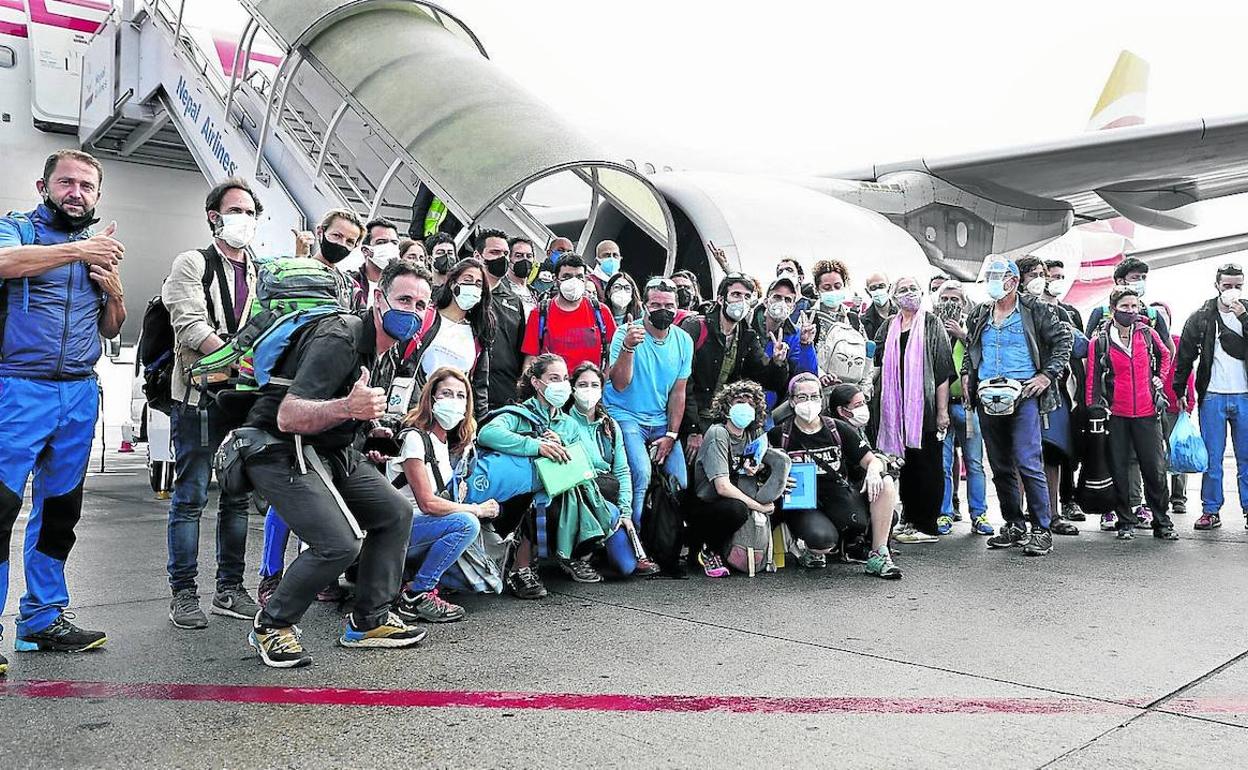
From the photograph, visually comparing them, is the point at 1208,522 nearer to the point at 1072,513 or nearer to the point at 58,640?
the point at 1072,513

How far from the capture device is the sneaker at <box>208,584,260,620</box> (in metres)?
3.89

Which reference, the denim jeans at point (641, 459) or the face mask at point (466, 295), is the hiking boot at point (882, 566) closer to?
the denim jeans at point (641, 459)

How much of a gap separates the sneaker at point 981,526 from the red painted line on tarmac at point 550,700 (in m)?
3.54

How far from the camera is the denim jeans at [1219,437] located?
6.33 m

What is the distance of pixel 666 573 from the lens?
486 cm

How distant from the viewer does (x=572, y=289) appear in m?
5.04

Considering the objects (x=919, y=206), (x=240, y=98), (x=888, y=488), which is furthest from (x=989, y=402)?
(x=240, y=98)

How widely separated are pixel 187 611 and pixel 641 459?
2.20m

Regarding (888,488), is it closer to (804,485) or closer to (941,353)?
(804,485)

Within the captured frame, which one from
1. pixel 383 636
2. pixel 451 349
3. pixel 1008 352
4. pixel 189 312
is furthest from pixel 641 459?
pixel 1008 352

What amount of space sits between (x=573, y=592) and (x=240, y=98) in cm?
653

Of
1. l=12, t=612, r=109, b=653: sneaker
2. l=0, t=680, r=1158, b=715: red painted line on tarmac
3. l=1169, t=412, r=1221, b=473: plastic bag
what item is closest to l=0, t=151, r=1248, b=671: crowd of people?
l=12, t=612, r=109, b=653: sneaker

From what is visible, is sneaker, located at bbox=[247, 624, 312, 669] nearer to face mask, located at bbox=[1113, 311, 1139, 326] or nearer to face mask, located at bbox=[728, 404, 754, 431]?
face mask, located at bbox=[728, 404, 754, 431]

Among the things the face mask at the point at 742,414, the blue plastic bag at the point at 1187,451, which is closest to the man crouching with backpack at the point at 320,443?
the face mask at the point at 742,414
